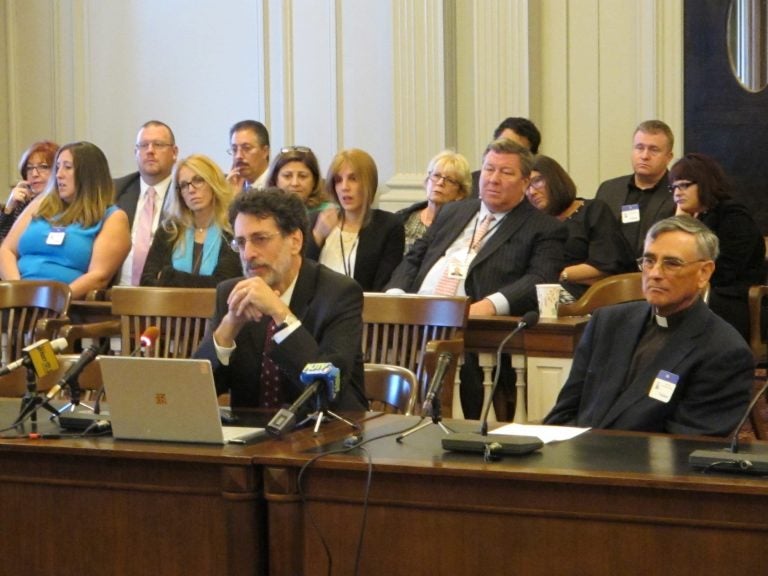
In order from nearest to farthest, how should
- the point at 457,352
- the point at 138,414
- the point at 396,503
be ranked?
the point at 396,503, the point at 138,414, the point at 457,352

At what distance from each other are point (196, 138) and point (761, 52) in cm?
359

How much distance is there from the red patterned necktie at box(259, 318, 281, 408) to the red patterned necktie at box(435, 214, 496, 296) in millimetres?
1876

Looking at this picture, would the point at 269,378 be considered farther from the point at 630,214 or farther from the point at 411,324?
the point at 630,214

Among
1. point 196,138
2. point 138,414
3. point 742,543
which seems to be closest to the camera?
point 742,543

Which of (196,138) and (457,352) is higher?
(196,138)

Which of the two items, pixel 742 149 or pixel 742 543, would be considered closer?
pixel 742 543

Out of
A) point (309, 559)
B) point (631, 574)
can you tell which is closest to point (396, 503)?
point (309, 559)

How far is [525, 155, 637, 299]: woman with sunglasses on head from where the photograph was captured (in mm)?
5996

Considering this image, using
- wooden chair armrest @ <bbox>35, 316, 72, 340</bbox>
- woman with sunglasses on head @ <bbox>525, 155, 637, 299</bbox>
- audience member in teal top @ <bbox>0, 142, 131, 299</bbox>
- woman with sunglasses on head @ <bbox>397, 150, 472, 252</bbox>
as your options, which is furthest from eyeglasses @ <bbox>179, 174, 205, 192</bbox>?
woman with sunglasses on head @ <bbox>525, 155, 637, 299</bbox>

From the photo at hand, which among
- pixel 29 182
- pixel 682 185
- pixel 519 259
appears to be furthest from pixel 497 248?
pixel 29 182

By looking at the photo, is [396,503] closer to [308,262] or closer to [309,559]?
[309,559]

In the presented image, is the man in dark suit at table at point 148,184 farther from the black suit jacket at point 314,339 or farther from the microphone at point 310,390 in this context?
the microphone at point 310,390

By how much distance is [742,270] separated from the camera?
6109 mm

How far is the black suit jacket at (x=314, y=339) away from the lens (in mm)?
3551
